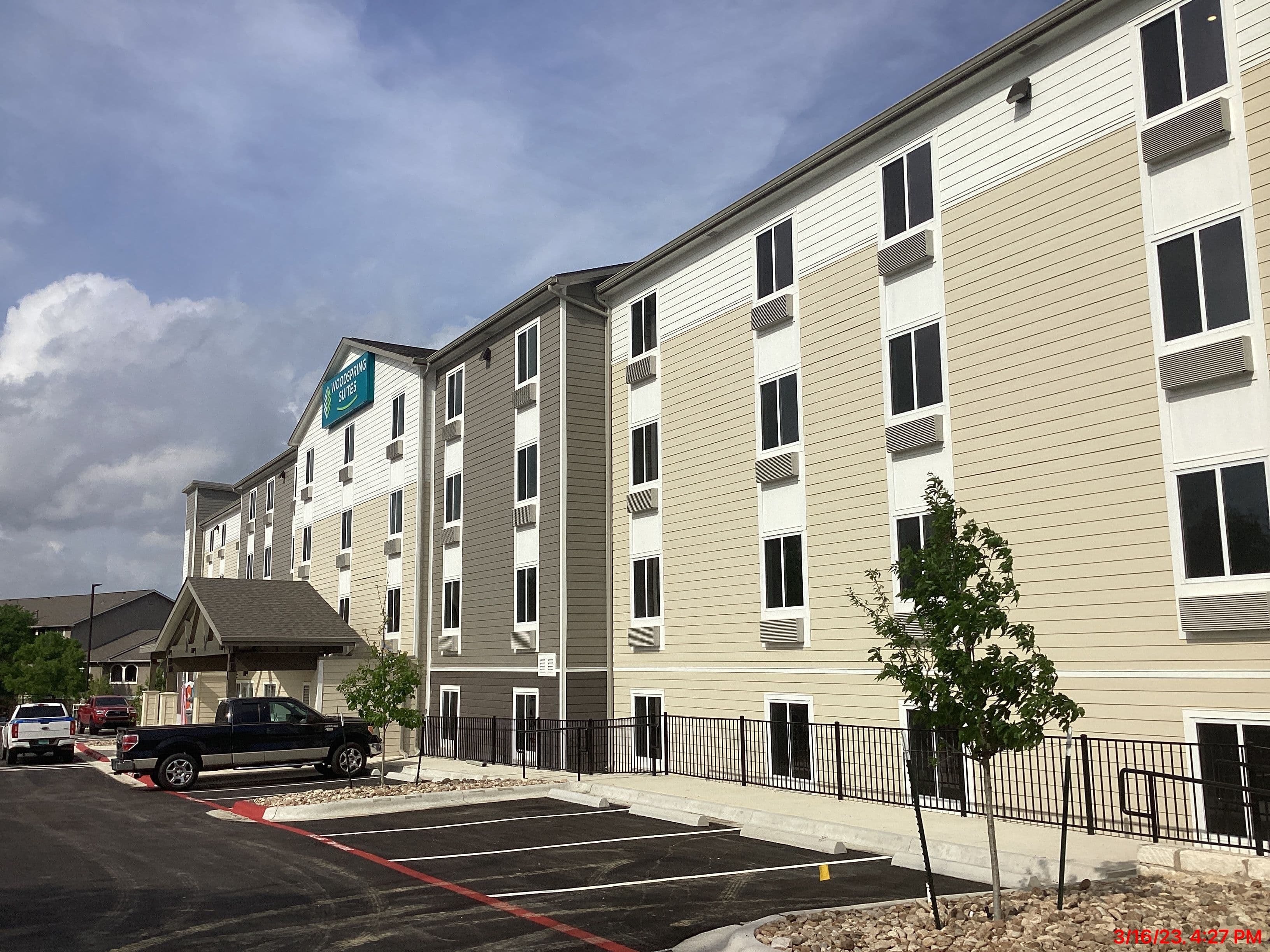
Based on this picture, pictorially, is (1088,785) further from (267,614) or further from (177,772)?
(267,614)

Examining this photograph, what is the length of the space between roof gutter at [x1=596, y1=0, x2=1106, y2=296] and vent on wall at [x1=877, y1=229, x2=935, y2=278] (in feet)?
7.81

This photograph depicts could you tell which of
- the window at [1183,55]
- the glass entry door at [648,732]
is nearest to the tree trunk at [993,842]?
the window at [1183,55]

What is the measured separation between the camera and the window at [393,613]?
35.9 m

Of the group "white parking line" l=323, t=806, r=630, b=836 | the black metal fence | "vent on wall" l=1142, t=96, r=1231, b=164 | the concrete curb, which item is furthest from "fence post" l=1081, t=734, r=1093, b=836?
the concrete curb

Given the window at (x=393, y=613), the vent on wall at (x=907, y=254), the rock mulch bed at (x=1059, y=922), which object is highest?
the vent on wall at (x=907, y=254)

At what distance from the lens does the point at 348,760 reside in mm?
25969

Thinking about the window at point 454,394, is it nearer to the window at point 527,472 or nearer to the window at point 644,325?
the window at point 527,472

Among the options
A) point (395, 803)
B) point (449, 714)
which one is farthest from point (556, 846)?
point (449, 714)

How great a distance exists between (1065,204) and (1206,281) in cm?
287

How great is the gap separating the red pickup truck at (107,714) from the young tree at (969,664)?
49.4m

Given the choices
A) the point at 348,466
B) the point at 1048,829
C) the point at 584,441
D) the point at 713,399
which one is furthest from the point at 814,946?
the point at 348,466

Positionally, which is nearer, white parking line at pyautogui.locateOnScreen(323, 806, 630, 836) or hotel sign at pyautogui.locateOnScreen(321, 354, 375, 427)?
white parking line at pyautogui.locateOnScreen(323, 806, 630, 836)
